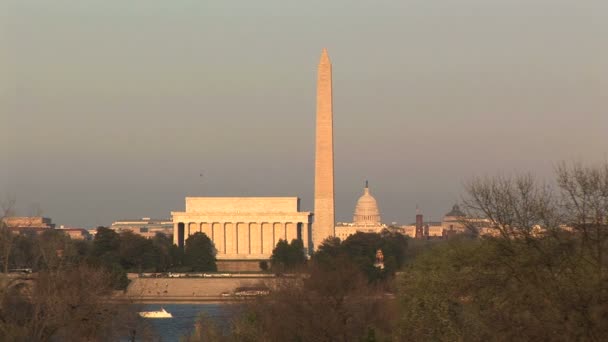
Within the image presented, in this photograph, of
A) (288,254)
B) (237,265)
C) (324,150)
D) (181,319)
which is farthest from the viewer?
(237,265)

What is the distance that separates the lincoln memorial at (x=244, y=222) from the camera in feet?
483

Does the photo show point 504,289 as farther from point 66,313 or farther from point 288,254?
point 288,254

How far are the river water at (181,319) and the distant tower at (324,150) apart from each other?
58.9 feet

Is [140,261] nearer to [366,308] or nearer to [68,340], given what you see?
[366,308]

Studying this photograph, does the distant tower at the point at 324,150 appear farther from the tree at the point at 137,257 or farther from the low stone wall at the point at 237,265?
the tree at the point at 137,257

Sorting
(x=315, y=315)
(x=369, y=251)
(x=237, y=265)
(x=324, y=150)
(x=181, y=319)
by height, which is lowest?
(x=181, y=319)

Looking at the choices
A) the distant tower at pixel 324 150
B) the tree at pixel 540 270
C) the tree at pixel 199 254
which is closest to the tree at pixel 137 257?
the tree at pixel 199 254

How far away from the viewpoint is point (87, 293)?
1646 inches

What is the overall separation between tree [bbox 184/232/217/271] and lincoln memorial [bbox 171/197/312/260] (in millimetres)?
12073

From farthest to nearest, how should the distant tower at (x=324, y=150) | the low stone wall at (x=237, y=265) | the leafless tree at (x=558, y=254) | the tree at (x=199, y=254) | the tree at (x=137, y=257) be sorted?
the low stone wall at (x=237, y=265), the tree at (x=199, y=254), the tree at (x=137, y=257), the distant tower at (x=324, y=150), the leafless tree at (x=558, y=254)

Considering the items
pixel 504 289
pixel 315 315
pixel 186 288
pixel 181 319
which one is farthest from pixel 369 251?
pixel 504 289

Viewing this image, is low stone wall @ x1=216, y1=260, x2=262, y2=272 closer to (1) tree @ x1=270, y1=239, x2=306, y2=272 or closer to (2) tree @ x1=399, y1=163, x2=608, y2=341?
(1) tree @ x1=270, y1=239, x2=306, y2=272

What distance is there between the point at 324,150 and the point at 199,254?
804 inches

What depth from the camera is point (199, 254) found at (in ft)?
427
